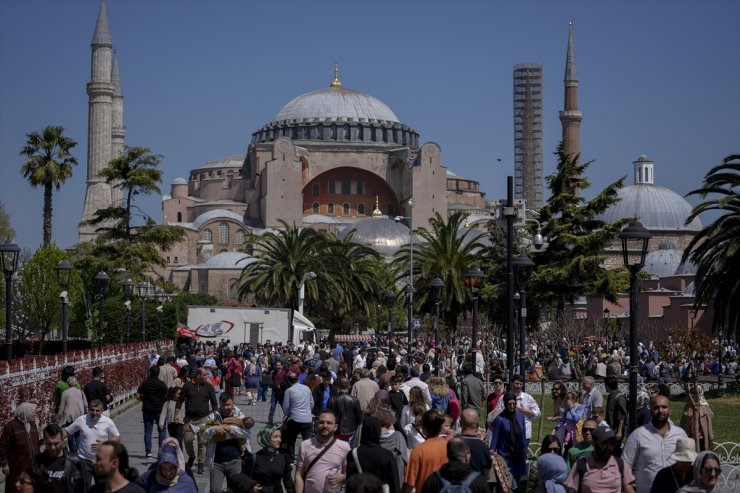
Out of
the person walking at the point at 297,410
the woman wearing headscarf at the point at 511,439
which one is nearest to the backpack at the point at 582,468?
the woman wearing headscarf at the point at 511,439

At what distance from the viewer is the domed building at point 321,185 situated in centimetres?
8612

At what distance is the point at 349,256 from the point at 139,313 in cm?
1075

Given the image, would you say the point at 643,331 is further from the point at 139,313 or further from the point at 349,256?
the point at 139,313

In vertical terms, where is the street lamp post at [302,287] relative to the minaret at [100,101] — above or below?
below

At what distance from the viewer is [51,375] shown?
1563 cm

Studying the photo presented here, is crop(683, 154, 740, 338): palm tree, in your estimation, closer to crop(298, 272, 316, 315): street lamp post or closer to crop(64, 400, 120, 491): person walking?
crop(64, 400, 120, 491): person walking

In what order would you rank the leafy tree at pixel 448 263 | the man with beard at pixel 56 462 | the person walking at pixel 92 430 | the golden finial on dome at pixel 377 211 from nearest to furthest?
the man with beard at pixel 56 462 < the person walking at pixel 92 430 < the leafy tree at pixel 448 263 < the golden finial on dome at pixel 377 211

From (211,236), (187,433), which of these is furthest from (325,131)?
(187,433)

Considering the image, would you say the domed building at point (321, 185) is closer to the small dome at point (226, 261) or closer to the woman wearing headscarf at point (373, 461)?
the small dome at point (226, 261)

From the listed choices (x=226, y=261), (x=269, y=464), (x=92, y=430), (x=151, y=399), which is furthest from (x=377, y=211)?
(x=269, y=464)

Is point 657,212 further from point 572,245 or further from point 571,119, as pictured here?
point 572,245

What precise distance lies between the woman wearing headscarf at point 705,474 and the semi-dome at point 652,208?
74506 mm

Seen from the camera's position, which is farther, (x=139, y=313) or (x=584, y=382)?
(x=139, y=313)

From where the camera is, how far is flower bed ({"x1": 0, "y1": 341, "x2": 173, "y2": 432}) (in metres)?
13.4
